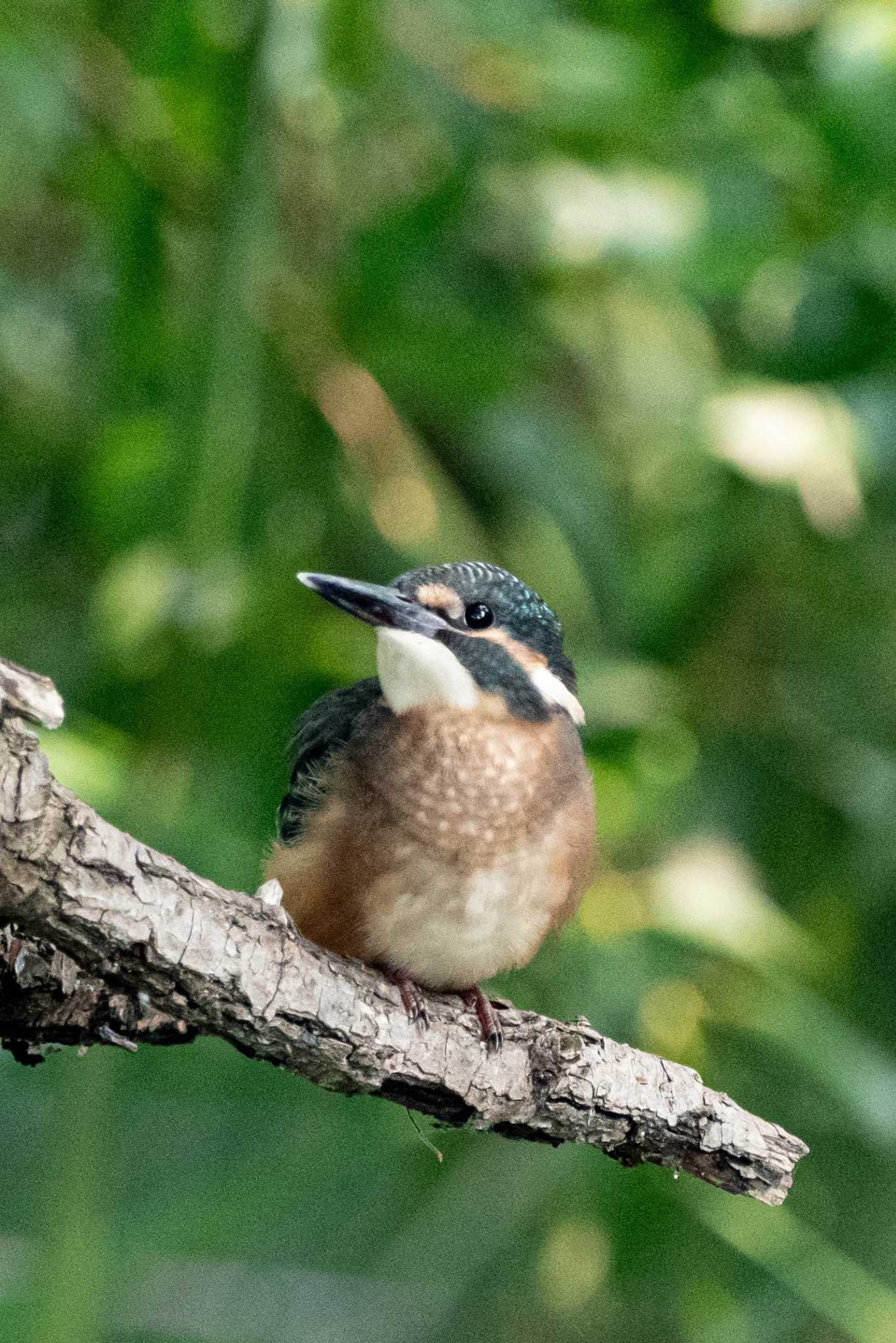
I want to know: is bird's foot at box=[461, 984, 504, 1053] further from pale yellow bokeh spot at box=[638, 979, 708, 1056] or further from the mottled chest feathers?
pale yellow bokeh spot at box=[638, 979, 708, 1056]

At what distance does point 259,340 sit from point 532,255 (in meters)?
0.72

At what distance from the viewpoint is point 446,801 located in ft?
6.82

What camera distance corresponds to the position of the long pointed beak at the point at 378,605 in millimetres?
1990

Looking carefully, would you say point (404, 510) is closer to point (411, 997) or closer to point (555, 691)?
point (555, 691)

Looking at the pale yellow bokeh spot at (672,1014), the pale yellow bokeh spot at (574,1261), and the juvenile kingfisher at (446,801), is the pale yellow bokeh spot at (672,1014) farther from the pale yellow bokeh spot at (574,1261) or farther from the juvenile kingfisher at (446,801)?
the juvenile kingfisher at (446,801)

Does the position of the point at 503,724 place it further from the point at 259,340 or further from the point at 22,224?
the point at 22,224

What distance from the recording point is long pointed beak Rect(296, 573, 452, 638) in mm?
1990

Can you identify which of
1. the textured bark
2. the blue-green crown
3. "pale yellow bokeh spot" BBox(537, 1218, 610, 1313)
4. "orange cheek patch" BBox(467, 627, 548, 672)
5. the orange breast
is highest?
the blue-green crown

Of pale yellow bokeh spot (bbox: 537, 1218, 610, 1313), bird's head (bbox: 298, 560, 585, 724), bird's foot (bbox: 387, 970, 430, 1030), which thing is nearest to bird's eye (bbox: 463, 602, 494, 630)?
bird's head (bbox: 298, 560, 585, 724)

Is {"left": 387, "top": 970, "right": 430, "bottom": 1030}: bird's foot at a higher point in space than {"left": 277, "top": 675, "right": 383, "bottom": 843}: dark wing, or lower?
lower

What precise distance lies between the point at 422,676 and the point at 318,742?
25 centimetres

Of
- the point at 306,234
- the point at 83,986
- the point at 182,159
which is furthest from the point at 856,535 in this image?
the point at 83,986

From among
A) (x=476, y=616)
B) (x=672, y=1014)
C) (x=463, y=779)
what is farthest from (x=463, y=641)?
(x=672, y=1014)

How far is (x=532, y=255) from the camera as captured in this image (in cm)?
331
